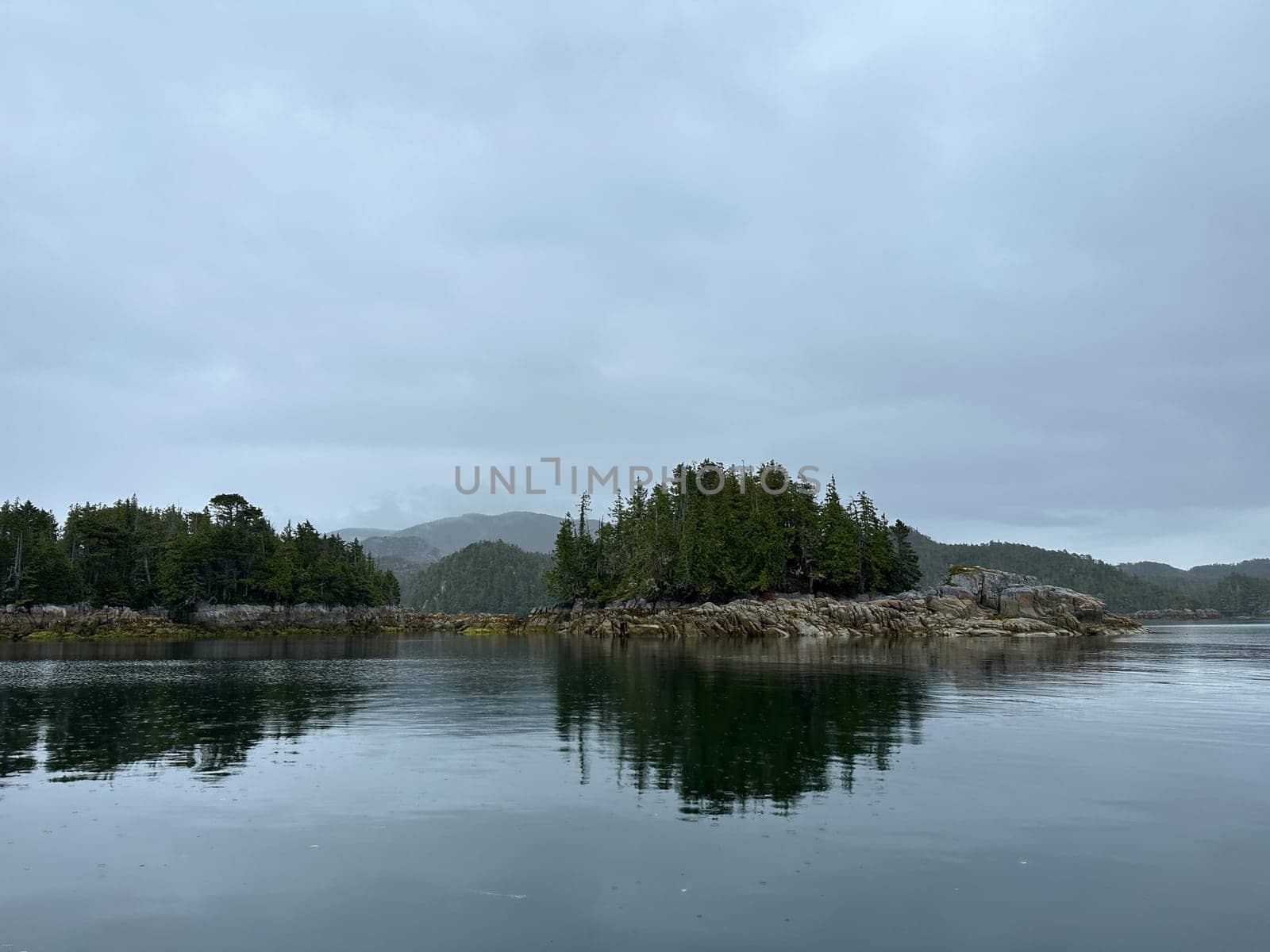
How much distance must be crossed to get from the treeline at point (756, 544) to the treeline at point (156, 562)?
66.6 meters

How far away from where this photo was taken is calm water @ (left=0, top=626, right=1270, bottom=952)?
10.7 metres

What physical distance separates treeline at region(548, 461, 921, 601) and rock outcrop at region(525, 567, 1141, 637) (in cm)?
531

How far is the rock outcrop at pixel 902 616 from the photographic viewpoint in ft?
331

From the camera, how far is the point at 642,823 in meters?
15.5

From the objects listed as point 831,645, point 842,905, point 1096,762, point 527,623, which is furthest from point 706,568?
point 842,905

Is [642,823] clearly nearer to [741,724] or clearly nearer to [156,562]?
[741,724]

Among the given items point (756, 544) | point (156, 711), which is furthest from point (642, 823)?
point (756, 544)

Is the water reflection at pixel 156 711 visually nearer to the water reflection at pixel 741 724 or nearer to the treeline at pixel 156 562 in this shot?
the water reflection at pixel 741 724

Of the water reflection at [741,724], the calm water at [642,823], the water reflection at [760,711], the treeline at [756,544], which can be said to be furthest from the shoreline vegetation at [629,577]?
the calm water at [642,823]

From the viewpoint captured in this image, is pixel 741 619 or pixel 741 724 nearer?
pixel 741 724

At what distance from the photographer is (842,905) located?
443 inches

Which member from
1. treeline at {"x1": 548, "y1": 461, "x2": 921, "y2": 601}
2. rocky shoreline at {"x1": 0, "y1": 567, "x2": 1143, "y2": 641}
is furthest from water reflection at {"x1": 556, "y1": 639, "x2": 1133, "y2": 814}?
treeline at {"x1": 548, "y1": 461, "x2": 921, "y2": 601}

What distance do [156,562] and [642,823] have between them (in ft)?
574

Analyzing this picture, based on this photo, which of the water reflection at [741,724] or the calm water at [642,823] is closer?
the calm water at [642,823]
